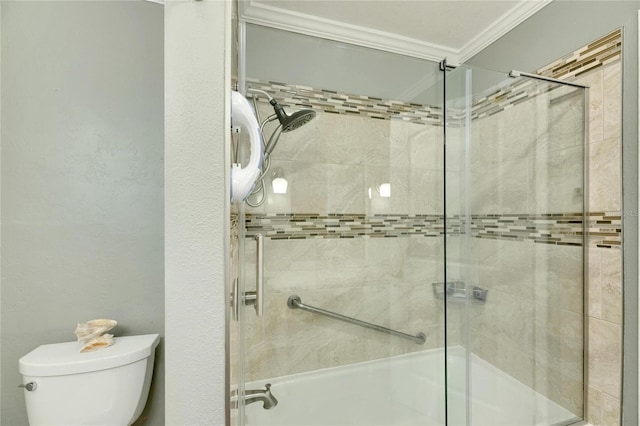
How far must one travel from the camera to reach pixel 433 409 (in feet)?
5.14

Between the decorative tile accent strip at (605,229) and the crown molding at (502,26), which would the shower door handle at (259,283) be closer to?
the decorative tile accent strip at (605,229)

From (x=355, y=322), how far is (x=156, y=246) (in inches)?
42.4

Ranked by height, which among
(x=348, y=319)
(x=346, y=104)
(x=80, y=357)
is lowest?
(x=348, y=319)

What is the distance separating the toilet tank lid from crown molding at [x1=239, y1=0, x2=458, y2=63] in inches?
56.2

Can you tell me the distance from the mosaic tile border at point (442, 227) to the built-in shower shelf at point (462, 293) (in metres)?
0.25

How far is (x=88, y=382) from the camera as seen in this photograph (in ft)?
3.08

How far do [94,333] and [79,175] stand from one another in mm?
471

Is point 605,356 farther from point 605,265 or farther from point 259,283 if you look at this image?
point 259,283

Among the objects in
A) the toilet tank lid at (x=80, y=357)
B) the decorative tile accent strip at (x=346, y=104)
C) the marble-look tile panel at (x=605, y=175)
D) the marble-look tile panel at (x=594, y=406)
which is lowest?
the marble-look tile panel at (x=594, y=406)

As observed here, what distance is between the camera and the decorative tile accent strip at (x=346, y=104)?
1.53 m

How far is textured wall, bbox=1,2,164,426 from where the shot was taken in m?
0.87

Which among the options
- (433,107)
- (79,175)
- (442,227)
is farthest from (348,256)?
(79,175)

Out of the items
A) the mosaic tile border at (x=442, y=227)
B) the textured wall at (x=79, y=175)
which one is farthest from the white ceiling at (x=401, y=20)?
the mosaic tile border at (x=442, y=227)

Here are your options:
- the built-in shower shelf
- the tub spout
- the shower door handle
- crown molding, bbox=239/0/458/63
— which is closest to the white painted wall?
the shower door handle
